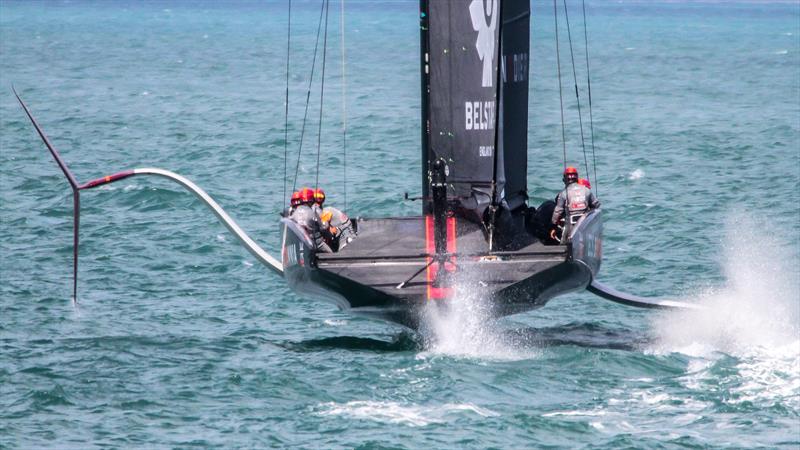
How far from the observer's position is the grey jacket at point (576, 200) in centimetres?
2136

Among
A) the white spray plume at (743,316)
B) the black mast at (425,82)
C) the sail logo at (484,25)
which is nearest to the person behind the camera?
the sail logo at (484,25)

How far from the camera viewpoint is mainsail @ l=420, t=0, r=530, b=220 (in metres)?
20.7

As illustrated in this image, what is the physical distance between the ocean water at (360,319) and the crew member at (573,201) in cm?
194

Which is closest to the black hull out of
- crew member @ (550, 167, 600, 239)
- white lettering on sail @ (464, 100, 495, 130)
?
crew member @ (550, 167, 600, 239)

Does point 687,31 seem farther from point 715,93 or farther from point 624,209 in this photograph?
point 624,209

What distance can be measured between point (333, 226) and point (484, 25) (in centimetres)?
347

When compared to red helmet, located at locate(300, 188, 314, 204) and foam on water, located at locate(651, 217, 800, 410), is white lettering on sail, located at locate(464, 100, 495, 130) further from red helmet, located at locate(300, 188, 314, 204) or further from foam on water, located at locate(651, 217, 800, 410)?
foam on water, located at locate(651, 217, 800, 410)

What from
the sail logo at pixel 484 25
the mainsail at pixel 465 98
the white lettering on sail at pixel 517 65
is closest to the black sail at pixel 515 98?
the white lettering on sail at pixel 517 65

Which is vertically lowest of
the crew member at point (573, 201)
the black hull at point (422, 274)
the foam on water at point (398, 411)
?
the foam on water at point (398, 411)

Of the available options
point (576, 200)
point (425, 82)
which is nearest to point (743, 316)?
point (576, 200)

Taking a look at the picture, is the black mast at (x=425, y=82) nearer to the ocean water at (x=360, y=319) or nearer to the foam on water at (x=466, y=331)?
the foam on water at (x=466, y=331)

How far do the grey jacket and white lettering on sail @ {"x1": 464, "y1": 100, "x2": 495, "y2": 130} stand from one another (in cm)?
149

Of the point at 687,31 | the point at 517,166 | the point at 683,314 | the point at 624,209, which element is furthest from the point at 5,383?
the point at 687,31

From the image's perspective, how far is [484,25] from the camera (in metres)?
20.7
